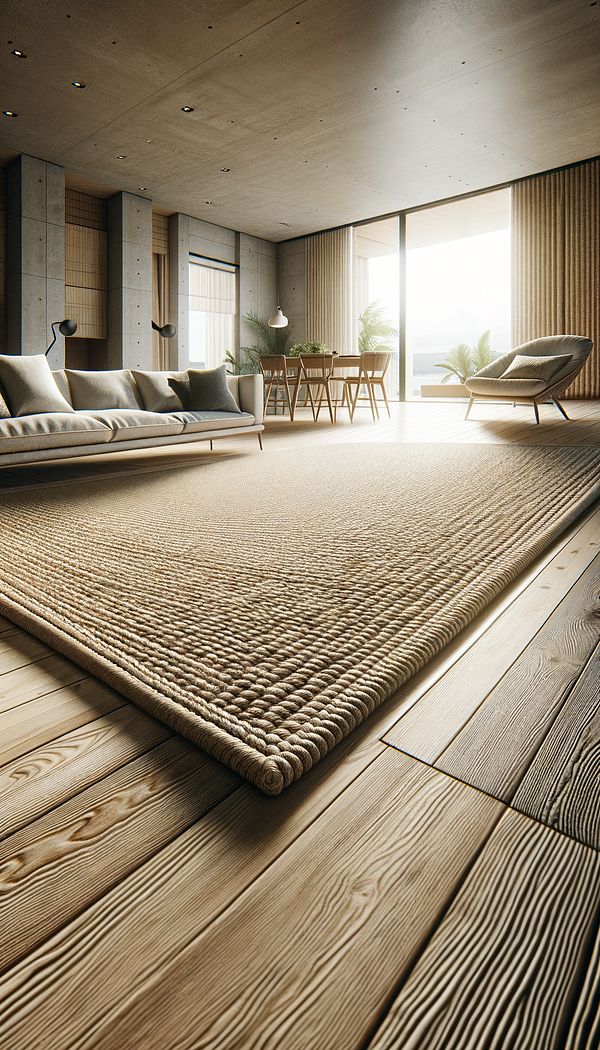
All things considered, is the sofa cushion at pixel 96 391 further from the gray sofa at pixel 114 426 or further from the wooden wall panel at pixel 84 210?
the wooden wall panel at pixel 84 210

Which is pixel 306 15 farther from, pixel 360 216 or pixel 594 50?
pixel 360 216

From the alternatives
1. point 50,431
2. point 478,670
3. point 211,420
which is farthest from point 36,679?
point 211,420

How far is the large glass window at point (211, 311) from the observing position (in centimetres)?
921

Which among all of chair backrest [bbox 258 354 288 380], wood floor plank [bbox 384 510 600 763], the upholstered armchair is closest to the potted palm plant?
chair backrest [bbox 258 354 288 380]

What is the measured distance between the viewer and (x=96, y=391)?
382cm

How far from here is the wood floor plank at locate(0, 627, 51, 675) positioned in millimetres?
1150

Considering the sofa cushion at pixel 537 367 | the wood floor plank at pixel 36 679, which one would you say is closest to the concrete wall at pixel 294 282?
the sofa cushion at pixel 537 367

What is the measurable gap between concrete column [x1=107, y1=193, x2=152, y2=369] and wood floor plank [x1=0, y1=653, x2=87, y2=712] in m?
7.45

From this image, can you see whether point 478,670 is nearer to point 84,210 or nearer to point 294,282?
point 84,210

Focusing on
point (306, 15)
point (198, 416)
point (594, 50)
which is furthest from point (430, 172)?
point (198, 416)

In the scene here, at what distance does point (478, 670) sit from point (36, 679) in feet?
2.52

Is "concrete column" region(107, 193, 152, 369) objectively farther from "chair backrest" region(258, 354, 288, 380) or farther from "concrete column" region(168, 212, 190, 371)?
"chair backrest" region(258, 354, 288, 380)

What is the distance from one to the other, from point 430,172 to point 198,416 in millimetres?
5307

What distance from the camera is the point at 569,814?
28.3 inches
